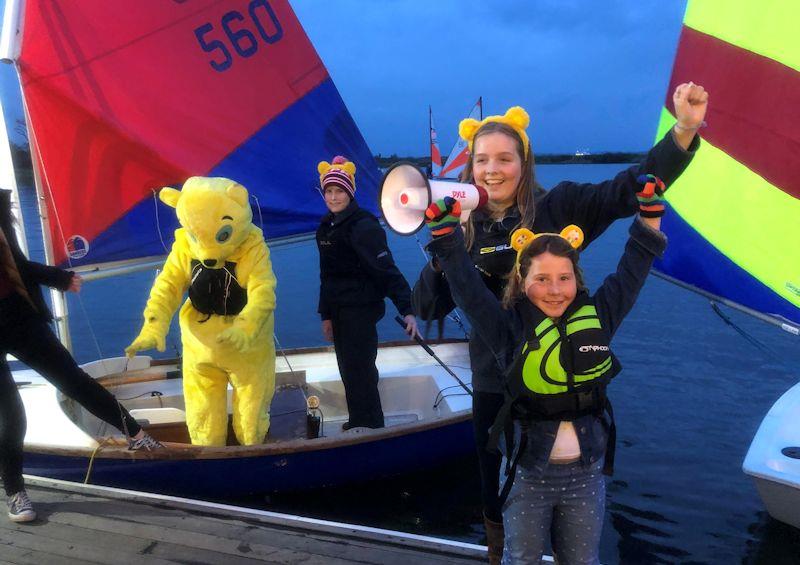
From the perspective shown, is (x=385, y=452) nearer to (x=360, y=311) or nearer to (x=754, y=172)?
(x=360, y=311)

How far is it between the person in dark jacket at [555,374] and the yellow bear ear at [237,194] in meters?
2.11


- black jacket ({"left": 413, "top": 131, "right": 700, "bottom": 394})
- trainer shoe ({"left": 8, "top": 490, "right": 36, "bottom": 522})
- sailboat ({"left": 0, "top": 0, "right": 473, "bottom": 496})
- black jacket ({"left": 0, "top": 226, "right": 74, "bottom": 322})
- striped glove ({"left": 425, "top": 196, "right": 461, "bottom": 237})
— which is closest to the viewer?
striped glove ({"left": 425, "top": 196, "right": 461, "bottom": 237})

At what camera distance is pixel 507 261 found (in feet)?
6.42

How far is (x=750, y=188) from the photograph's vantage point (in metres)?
3.28

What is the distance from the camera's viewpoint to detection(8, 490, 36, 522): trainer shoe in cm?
280

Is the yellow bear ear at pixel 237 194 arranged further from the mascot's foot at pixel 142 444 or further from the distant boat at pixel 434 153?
the distant boat at pixel 434 153

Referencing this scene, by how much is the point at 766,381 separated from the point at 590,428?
23.6ft

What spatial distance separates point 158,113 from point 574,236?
411cm

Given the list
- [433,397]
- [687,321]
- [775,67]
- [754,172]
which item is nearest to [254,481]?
[433,397]

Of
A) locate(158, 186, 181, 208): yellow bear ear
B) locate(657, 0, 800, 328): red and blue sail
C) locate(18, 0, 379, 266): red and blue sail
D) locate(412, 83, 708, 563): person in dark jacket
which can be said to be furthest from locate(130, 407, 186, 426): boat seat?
locate(657, 0, 800, 328): red and blue sail

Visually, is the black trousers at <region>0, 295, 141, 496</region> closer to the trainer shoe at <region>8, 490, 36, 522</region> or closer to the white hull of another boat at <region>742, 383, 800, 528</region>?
the trainer shoe at <region>8, 490, 36, 522</region>

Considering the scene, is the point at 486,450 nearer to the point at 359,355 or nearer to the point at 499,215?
the point at 499,215

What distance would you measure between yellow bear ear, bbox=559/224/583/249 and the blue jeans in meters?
0.61

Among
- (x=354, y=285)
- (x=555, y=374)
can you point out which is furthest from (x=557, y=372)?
(x=354, y=285)
